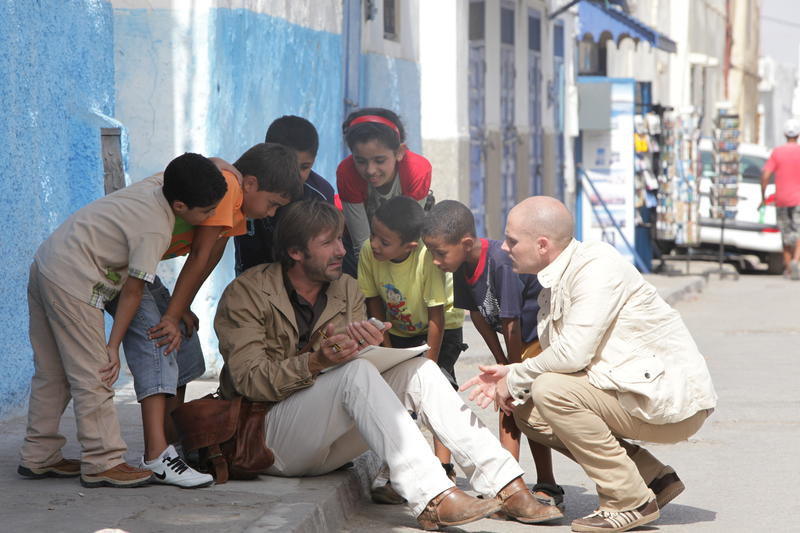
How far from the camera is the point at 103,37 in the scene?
743cm

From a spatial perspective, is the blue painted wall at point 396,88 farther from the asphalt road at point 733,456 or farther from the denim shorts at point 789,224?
the denim shorts at point 789,224

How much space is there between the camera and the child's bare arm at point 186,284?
5.07 meters

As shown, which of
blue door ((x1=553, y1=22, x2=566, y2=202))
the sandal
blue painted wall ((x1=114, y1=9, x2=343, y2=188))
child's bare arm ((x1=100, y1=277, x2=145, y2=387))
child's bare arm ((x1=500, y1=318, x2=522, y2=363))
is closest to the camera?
child's bare arm ((x1=100, y1=277, x2=145, y2=387))

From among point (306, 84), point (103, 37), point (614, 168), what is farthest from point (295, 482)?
point (614, 168)

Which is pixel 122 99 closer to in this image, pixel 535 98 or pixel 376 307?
pixel 376 307

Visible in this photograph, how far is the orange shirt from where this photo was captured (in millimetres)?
5082

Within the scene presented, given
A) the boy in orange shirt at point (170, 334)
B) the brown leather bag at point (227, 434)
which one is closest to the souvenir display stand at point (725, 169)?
the boy in orange shirt at point (170, 334)

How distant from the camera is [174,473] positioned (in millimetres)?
5031

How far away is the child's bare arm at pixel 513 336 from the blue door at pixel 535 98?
11950 millimetres

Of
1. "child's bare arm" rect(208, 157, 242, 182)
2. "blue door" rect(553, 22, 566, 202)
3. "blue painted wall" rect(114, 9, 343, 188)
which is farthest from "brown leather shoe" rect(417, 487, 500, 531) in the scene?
"blue door" rect(553, 22, 566, 202)

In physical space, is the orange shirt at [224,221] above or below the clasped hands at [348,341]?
above

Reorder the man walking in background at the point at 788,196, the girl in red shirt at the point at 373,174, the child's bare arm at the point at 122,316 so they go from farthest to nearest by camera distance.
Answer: the man walking in background at the point at 788,196 < the girl in red shirt at the point at 373,174 < the child's bare arm at the point at 122,316

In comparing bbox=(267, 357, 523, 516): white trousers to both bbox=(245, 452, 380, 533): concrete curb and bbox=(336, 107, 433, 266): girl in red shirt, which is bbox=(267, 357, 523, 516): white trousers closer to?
bbox=(245, 452, 380, 533): concrete curb

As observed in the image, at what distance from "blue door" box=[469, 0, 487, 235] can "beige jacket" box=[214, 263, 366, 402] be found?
9361 mm
